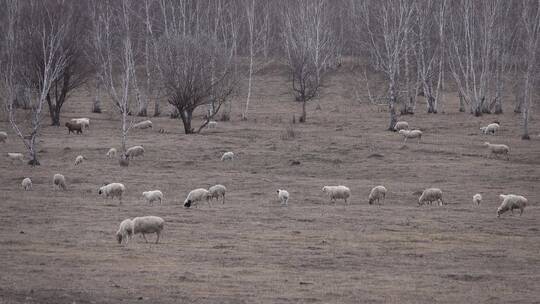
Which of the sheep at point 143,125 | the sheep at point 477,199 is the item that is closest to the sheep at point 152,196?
the sheep at point 477,199

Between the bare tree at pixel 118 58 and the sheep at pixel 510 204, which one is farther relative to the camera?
the bare tree at pixel 118 58

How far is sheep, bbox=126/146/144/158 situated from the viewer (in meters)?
42.3

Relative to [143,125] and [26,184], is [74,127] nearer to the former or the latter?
[143,125]

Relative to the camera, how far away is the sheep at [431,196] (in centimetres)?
3059

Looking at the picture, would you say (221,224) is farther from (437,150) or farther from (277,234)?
(437,150)

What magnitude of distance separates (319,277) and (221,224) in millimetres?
7733

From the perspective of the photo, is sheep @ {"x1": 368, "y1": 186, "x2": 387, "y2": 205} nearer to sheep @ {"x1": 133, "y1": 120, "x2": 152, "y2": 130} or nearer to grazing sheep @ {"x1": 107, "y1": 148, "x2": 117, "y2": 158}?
grazing sheep @ {"x1": 107, "y1": 148, "x2": 117, "y2": 158}

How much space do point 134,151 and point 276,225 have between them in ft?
63.4

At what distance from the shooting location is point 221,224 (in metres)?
24.7

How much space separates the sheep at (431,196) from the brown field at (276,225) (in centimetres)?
74

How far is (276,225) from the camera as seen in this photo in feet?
81.6

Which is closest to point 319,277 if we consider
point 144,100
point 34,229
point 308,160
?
point 34,229

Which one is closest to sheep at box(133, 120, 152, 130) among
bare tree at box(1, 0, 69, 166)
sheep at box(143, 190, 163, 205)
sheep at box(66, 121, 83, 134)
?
sheep at box(66, 121, 83, 134)

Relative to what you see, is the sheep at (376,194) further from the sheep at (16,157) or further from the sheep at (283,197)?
the sheep at (16,157)
